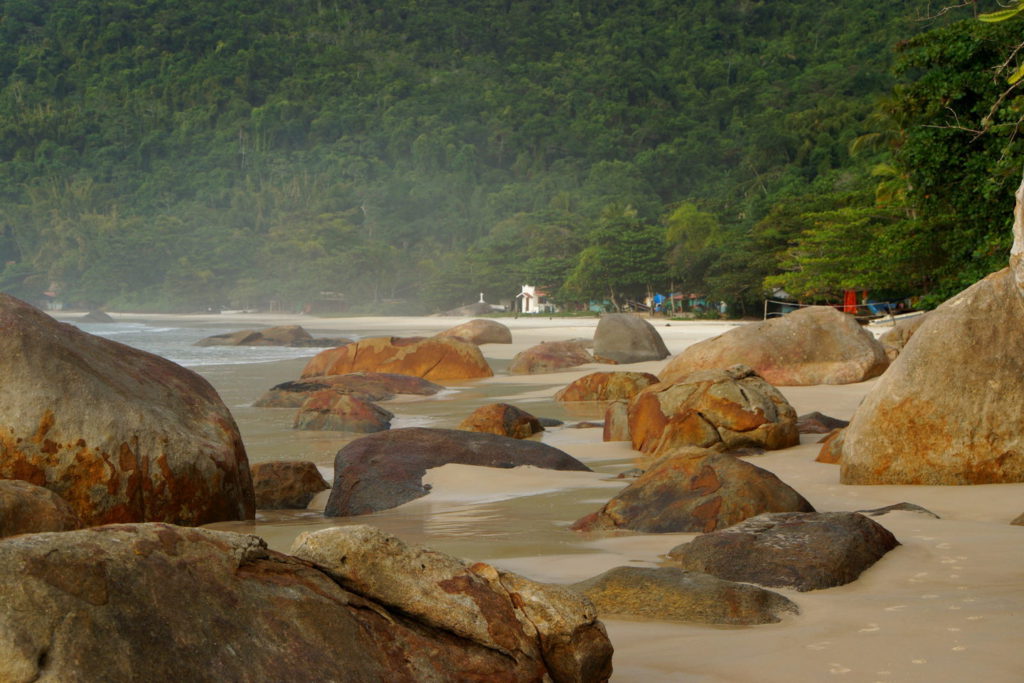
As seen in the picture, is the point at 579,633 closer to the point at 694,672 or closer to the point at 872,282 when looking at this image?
the point at 694,672

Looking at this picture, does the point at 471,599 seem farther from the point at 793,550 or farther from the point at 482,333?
the point at 482,333

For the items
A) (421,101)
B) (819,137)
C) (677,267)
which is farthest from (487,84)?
(677,267)

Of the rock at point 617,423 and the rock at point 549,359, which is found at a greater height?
the rock at point 549,359

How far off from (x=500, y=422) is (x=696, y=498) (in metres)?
4.66

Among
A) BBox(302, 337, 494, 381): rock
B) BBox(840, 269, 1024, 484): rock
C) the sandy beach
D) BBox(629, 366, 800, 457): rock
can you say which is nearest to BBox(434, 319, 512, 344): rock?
BBox(302, 337, 494, 381): rock

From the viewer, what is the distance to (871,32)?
119 meters

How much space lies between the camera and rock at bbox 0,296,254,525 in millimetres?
5469

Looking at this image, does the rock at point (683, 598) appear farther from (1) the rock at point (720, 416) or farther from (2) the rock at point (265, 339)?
(2) the rock at point (265, 339)

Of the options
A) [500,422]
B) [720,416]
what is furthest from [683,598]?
[500,422]

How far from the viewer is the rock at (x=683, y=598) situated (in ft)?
12.1

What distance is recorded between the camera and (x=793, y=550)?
4.25 metres

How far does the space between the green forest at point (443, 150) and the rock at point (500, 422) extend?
19.8 metres

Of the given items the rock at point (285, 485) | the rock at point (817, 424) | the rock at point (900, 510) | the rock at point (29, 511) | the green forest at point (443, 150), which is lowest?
the rock at point (285, 485)

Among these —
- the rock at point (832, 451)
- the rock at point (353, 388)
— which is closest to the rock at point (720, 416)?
the rock at point (832, 451)
